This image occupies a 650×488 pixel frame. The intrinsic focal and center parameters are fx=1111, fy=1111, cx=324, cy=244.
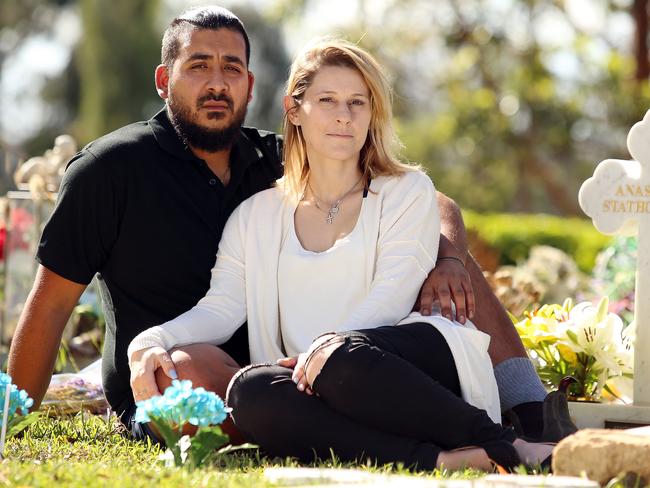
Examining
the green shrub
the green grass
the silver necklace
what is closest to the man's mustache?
the silver necklace

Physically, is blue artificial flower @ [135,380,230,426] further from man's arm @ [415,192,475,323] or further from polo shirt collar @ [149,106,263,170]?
polo shirt collar @ [149,106,263,170]

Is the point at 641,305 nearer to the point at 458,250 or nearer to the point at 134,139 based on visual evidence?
the point at 458,250

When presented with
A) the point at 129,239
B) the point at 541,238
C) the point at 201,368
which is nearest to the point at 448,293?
the point at 201,368

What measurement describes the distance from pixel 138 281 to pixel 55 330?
361 mm

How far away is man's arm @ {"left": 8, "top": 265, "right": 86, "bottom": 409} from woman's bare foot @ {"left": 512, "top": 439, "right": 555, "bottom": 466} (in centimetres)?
183

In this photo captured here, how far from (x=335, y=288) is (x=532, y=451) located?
0.97m

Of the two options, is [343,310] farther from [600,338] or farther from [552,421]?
[600,338]

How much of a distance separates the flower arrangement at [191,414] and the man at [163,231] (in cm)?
86

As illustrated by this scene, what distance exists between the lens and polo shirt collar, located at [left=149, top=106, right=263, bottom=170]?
4457 millimetres

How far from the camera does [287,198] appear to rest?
13.9 feet

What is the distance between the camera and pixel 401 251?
389cm

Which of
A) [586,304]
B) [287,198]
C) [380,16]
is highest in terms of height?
[380,16]

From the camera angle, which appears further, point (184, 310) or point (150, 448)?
point (184, 310)

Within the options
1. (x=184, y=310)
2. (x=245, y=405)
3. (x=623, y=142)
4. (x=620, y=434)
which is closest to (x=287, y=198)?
(x=184, y=310)
